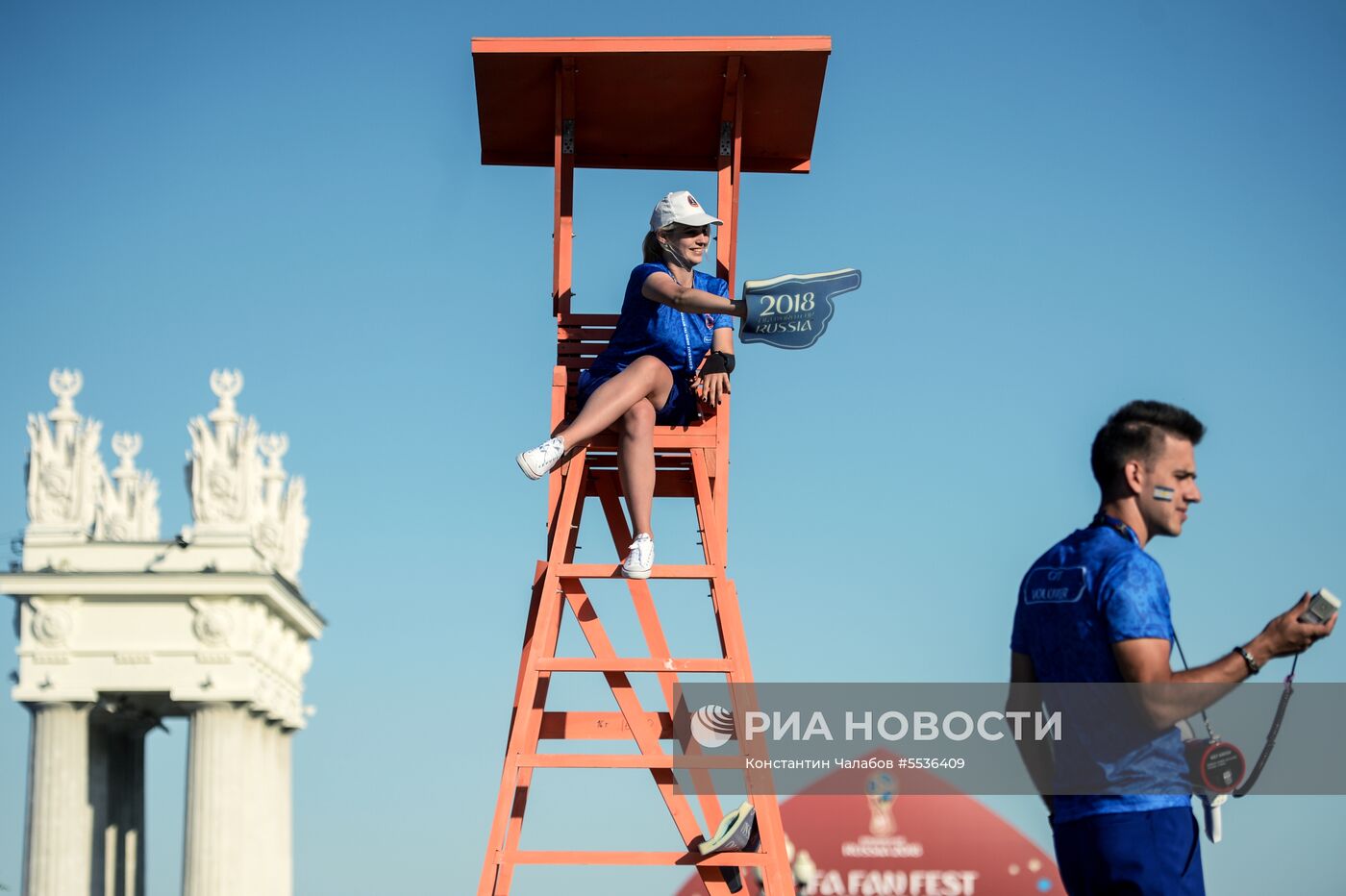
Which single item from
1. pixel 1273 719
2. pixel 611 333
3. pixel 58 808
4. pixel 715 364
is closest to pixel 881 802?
pixel 611 333

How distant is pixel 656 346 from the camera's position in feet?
26.1

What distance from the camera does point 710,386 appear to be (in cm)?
798

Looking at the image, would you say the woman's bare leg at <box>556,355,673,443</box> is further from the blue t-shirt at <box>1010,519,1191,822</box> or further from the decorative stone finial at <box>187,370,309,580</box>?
the decorative stone finial at <box>187,370,309,580</box>

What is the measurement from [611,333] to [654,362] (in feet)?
2.49

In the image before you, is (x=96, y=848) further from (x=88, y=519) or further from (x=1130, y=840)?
(x=1130, y=840)

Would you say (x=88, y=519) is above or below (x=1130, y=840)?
above

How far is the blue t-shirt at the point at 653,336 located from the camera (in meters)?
7.96

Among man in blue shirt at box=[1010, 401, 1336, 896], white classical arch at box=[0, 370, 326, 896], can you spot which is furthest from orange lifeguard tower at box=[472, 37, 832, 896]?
white classical arch at box=[0, 370, 326, 896]

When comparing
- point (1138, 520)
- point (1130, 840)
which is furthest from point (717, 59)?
point (1130, 840)

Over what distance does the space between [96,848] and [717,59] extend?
154 feet

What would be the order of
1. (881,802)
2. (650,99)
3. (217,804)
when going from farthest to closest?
(217,804) < (881,802) < (650,99)

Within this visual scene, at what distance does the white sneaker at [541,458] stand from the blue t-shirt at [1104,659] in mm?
3088

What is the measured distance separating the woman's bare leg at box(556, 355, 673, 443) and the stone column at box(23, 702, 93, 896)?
1782 inches

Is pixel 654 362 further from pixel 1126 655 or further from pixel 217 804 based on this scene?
pixel 217 804
